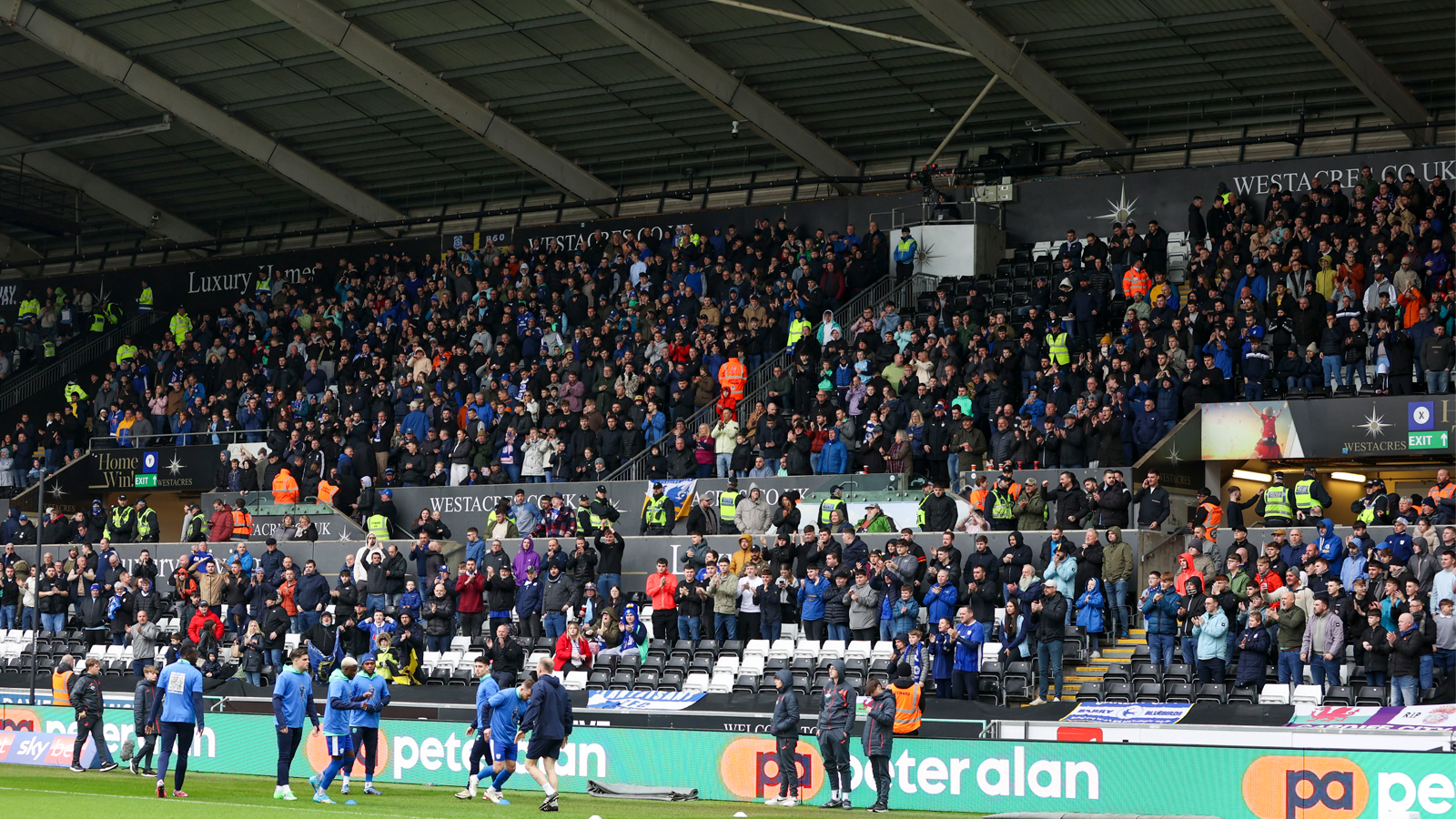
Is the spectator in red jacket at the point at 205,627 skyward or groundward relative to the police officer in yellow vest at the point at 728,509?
groundward

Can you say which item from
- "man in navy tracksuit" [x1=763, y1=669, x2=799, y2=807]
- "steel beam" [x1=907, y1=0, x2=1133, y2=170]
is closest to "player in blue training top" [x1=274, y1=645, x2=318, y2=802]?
"man in navy tracksuit" [x1=763, y1=669, x2=799, y2=807]

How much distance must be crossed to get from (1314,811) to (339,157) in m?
32.5

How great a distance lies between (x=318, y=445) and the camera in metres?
33.0

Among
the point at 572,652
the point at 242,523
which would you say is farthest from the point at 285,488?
the point at 572,652

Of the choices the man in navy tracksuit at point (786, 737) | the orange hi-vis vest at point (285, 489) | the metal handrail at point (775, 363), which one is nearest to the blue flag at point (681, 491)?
the metal handrail at point (775, 363)

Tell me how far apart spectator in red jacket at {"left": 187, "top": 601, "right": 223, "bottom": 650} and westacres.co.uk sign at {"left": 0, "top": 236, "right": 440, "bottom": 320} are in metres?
16.0

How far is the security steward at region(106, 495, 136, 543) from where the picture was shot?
109ft

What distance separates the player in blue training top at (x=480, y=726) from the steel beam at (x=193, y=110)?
2293 cm

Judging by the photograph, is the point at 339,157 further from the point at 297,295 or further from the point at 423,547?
the point at 423,547

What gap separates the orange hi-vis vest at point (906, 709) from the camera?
18047mm

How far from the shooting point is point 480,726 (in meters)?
17.8

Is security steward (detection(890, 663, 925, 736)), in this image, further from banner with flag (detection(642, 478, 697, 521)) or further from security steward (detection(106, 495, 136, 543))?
security steward (detection(106, 495, 136, 543))

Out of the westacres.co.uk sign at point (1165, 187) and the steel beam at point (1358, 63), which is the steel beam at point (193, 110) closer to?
the westacres.co.uk sign at point (1165, 187)

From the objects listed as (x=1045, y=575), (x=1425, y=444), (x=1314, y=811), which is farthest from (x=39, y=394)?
(x=1314, y=811)
